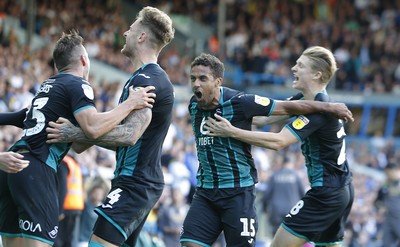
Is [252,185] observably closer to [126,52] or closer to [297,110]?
[297,110]

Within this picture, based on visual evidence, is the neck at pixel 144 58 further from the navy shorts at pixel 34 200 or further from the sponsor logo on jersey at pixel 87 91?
the navy shorts at pixel 34 200

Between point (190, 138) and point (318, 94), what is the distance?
10649 millimetres

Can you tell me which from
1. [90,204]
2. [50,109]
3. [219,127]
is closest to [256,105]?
[219,127]

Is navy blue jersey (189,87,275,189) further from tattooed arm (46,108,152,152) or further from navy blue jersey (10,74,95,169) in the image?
navy blue jersey (10,74,95,169)

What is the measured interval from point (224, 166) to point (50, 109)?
5.55ft

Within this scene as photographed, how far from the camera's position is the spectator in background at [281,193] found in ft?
53.5

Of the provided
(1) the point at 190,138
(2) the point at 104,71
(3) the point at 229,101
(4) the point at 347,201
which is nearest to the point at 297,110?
(3) the point at 229,101

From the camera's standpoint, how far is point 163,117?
716 cm

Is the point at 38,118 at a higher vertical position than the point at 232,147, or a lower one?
higher

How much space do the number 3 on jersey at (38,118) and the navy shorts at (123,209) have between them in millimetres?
764

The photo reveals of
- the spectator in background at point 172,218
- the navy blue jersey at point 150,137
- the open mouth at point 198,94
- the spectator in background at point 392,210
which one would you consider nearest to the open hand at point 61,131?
the navy blue jersey at point 150,137

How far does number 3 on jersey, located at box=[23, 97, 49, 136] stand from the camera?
6934mm

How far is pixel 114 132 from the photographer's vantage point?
272 inches

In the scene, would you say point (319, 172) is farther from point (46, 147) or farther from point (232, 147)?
point (46, 147)
